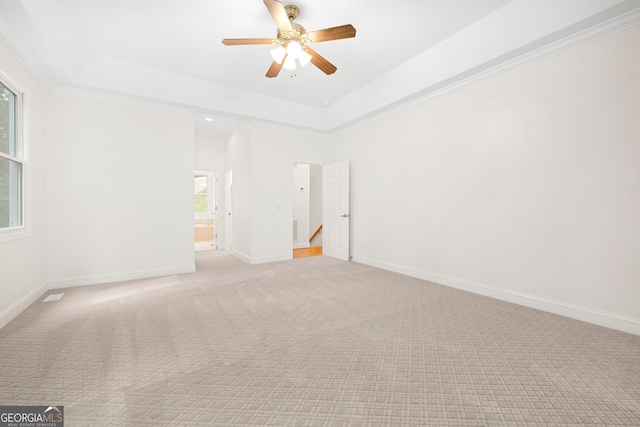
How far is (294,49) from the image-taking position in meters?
2.94

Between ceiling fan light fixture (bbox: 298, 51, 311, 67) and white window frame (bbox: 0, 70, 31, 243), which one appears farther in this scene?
white window frame (bbox: 0, 70, 31, 243)

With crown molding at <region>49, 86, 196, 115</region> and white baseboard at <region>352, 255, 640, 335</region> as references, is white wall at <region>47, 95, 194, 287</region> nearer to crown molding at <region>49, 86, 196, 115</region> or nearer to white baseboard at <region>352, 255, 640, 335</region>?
crown molding at <region>49, 86, 196, 115</region>

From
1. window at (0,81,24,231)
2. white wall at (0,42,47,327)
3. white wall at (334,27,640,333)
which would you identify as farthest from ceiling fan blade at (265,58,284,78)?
window at (0,81,24,231)

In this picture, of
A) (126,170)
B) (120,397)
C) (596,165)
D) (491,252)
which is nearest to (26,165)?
(126,170)

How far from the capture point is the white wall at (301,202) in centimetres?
822

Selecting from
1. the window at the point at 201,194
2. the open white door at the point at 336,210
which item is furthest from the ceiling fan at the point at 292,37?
the window at the point at 201,194

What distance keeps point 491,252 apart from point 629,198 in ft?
4.59

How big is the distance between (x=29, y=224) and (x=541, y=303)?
617 cm

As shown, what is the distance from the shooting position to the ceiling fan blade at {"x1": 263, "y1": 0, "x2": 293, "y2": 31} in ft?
7.97

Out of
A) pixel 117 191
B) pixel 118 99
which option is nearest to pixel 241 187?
pixel 117 191

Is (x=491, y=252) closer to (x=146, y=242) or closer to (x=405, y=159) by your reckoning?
(x=405, y=159)

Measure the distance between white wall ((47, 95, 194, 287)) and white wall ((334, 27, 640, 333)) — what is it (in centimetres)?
396

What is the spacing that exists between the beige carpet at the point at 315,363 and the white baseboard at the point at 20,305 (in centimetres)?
9

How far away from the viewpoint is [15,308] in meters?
2.96
